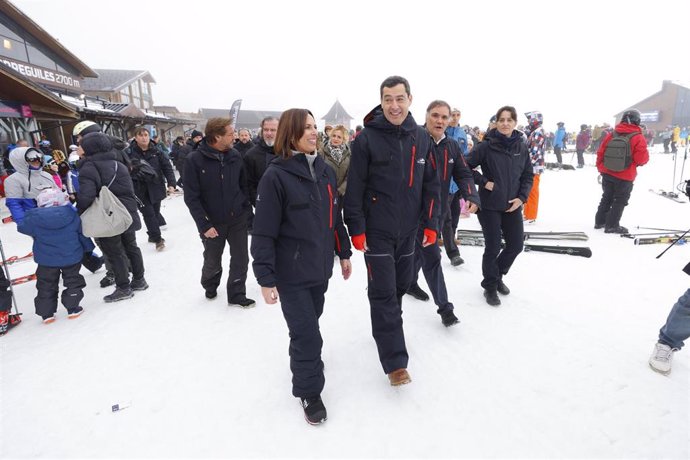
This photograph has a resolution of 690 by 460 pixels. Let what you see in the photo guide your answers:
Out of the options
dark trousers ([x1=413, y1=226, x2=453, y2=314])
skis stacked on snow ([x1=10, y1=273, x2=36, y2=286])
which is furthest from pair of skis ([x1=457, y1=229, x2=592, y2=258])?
skis stacked on snow ([x1=10, y1=273, x2=36, y2=286])

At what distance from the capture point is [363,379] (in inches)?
111

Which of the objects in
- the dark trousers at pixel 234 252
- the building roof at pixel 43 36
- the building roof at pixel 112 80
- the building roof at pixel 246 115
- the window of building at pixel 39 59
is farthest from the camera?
the building roof at pixel 246 115

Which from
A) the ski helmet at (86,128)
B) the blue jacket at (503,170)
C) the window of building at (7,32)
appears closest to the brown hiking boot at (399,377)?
the blue jacket at (503,170)

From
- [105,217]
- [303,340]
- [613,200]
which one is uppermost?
[105,217]

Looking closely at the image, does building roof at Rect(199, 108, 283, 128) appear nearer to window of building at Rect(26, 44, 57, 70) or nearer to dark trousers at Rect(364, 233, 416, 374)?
window of building at Rect(26, 44, 57, 70)

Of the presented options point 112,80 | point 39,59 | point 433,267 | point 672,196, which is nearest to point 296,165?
point 433,267

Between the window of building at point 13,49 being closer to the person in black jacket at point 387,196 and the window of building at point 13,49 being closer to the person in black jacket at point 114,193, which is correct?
the person in black jacket at point 114,193

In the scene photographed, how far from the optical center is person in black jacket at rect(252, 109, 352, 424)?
85.0 inches

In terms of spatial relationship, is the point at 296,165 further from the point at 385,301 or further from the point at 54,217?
the point at 54,217

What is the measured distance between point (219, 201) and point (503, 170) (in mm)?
3163

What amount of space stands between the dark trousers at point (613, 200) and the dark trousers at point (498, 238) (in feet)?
12.8

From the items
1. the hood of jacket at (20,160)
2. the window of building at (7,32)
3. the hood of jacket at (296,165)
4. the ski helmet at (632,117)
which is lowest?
the hood of jacket at (296,165)

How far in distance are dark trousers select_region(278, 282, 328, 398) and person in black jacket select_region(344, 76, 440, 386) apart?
54 cm

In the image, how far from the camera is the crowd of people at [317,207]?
2.27m
